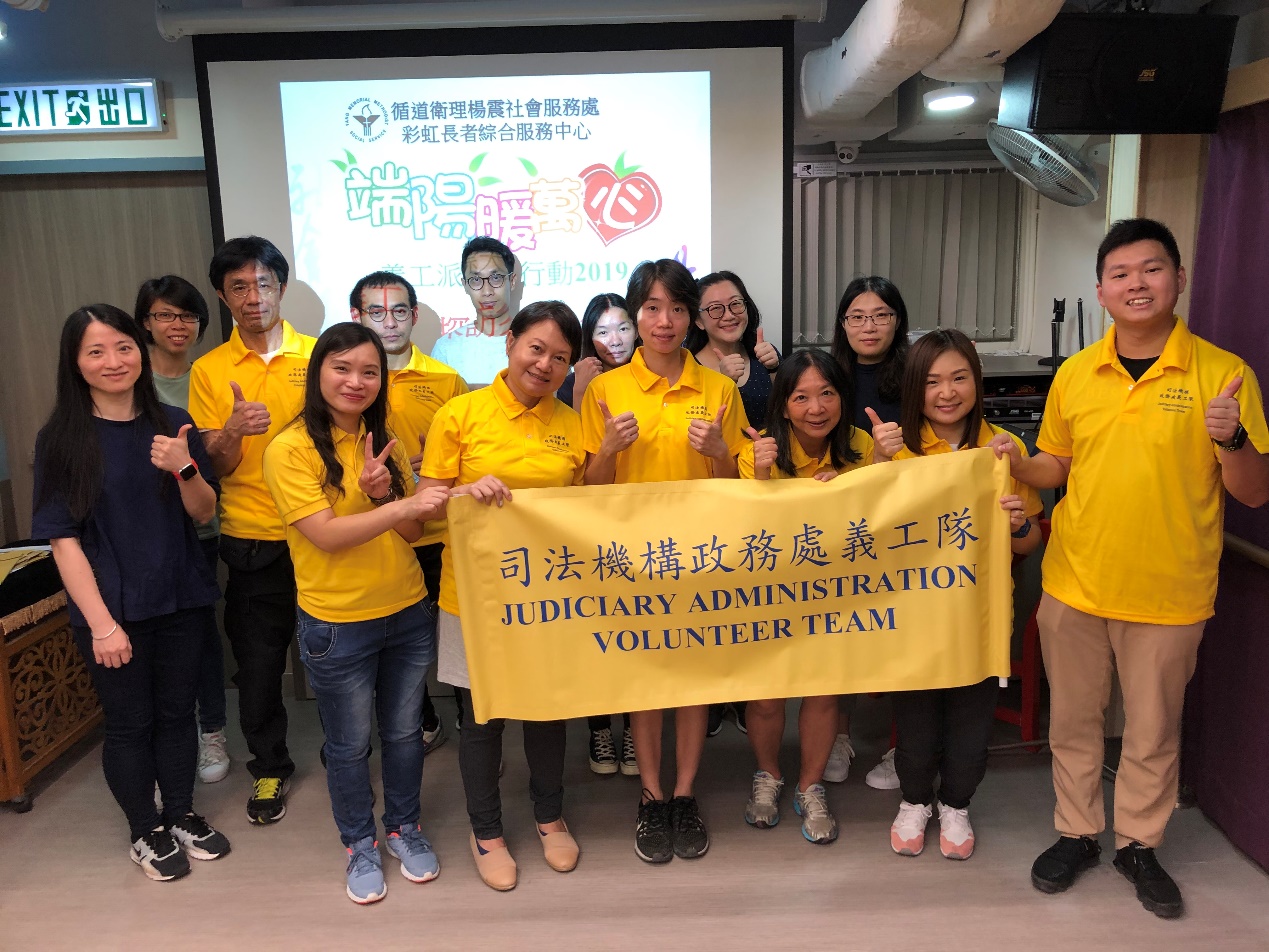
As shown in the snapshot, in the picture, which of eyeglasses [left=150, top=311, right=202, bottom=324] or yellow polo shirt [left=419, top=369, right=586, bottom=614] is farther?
eyeglasses [left=150, top=311, right=202, bottom=324]

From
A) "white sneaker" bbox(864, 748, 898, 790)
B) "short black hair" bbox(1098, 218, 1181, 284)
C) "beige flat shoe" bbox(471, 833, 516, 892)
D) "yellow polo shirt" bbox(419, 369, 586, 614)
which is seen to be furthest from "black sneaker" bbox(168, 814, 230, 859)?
"short black hair" bbox(1098, 218, 1181, 284)

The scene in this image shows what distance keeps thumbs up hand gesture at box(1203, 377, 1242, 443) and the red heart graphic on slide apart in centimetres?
229

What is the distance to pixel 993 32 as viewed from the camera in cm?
249

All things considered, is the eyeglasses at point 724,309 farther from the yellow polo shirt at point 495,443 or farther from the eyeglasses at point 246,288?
the eyeglasses at point 246,288

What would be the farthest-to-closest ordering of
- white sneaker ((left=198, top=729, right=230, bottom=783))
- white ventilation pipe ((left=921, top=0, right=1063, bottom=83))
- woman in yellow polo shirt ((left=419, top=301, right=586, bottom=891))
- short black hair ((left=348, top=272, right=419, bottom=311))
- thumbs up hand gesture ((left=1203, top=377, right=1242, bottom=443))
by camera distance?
white sneaker ((left=198, top=729, right=230, bottom=783)) < short black hair ((left=348, top=272, right=419, bottom=311)) < white ventilation pipe ((left=921, top=0, right=1063, bottom=83)) < woman in yellow polo shirt ((left=419, top=301, right=586, bottom=891)) < thumbs up hand gesture ((left=1203, top=377, right=1242, bottom=443))

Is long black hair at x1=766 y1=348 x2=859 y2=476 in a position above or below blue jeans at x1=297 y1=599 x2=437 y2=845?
above

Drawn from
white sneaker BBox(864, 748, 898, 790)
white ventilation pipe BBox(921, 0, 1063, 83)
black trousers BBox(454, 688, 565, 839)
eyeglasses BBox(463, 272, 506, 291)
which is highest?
white ventilation pipe BBox(921, 0, 1063, 83)

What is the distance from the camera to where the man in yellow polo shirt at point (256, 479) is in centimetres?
259

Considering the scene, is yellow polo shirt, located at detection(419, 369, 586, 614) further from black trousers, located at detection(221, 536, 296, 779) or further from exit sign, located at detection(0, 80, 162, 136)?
exit sign, located at detection(0, 80, 162, 136)

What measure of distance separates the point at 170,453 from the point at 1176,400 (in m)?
2.39

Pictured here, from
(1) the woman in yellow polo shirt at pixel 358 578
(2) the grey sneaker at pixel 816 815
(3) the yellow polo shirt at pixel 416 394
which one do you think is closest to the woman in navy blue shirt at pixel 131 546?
(1) the woman in yellow polo shirt at pixel 358 578

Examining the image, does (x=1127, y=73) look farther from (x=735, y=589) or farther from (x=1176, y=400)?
(x=735, y=589)

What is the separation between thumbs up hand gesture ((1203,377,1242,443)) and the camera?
1833mm

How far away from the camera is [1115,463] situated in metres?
2.03
